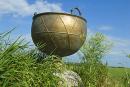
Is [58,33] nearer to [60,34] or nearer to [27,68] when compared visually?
[60,34]

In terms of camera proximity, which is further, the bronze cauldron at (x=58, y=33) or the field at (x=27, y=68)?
the bronze cauldron at (x=58, y=33)

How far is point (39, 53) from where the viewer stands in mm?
8562

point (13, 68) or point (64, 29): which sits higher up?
point (64, 29)

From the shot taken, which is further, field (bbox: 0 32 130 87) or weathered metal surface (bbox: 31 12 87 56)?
weathered metal surface (bbox: 31 12 87 56)

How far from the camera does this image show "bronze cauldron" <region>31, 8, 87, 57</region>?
8984 millimetres

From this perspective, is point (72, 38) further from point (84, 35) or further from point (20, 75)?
point (20, 75)

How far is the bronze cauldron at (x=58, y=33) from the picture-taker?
8.98m

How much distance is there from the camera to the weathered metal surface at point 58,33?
29.5ft

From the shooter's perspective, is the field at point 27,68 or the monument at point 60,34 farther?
the monument at point 60,34

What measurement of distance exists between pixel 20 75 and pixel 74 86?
2657mm

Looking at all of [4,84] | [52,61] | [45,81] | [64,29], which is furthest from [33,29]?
[4,84]

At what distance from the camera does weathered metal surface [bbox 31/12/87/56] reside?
8984 mm

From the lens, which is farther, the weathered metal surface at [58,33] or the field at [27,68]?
the weathered metal surface at [58,33]

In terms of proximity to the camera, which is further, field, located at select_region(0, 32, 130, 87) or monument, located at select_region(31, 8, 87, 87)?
monument, located at select_region(31, 8, 87, 87)
